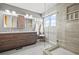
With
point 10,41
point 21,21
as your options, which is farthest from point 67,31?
point 10,41

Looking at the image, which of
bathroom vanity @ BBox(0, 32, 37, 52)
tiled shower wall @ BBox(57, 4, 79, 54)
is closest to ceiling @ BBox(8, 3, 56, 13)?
tiled shower wall @ BBox(57, 4, 79, 54)

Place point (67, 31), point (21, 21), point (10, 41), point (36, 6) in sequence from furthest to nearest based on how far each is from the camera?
1. point (10, 41)
2. point (21, 21)
3. point (36, 6)
4. point (67, 31)

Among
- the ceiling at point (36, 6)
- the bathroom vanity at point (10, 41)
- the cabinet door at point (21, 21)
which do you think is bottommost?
the bathroom vanity at point (10, 41)

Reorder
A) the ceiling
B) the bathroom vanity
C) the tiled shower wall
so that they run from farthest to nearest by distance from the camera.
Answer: the bathroom vanity
the ceiling
the tiled shower wall

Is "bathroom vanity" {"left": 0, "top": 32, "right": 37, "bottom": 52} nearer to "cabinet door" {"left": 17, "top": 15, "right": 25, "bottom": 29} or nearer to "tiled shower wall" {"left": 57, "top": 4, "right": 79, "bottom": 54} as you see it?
"cabinet door" {"left": 17, "top": 15, "right": 25, "bottom": 29}

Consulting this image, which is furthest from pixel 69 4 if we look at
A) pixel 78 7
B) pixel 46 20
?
pixel 46 20

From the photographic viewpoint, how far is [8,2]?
2518 mm

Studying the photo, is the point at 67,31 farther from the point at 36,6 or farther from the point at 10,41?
the point at 10,41

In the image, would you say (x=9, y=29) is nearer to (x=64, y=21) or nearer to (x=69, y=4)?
(x=64, y=21)

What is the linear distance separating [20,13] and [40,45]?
45.3 inches

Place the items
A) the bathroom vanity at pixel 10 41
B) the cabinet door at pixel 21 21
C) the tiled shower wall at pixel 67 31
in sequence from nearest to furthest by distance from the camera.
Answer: the tiled shower wall at pixel 67 31
the cabinet door at pixel 21 21
the bathroom vanity at pixel 10 41

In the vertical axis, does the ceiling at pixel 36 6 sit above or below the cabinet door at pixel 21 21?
above

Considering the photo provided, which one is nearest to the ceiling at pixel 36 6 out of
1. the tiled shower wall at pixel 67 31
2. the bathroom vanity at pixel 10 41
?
the tiled shower wall at pixel 67 31

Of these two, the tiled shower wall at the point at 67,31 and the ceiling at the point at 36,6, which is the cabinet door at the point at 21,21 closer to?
the ceiling at the point at 36,6
